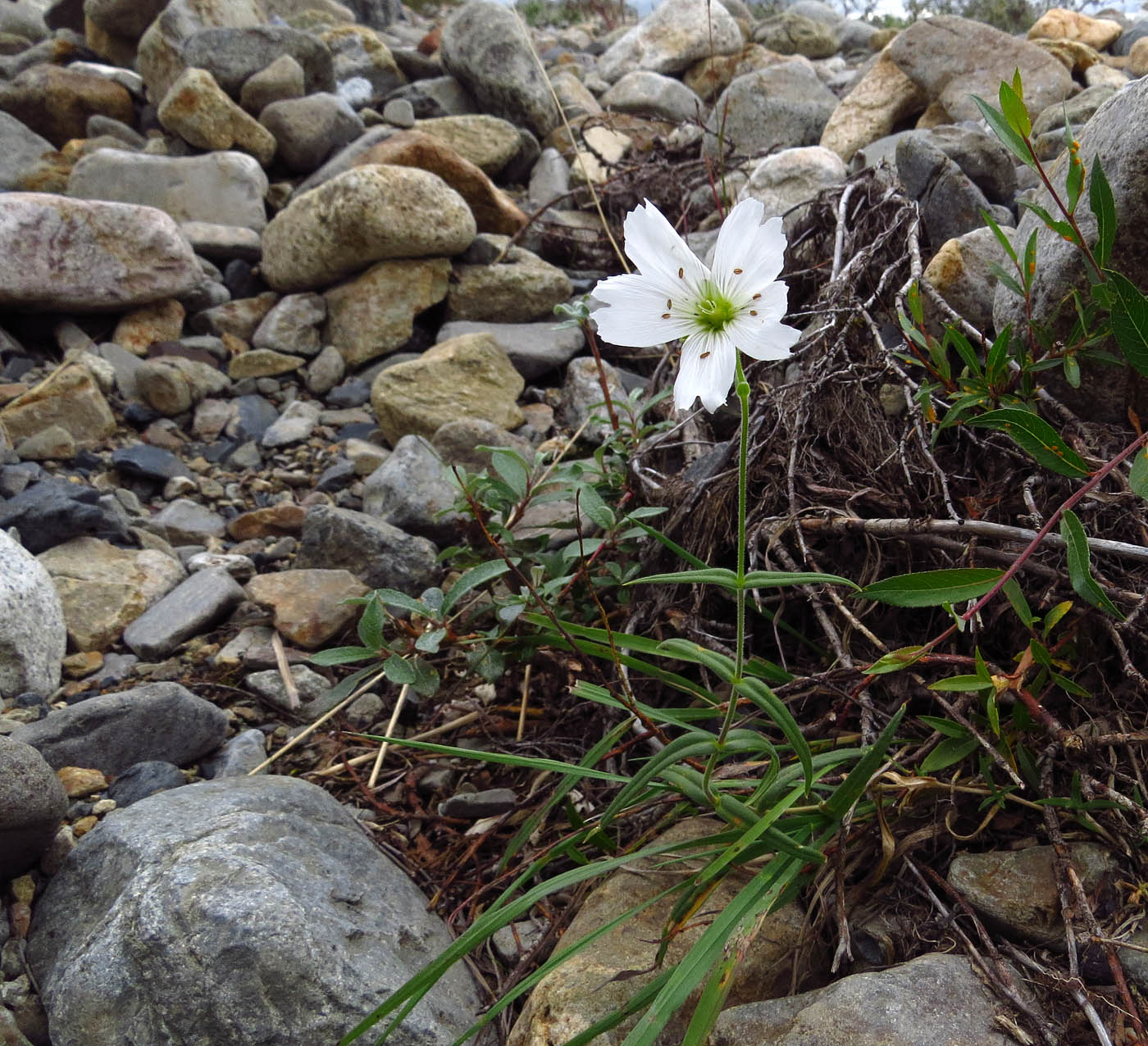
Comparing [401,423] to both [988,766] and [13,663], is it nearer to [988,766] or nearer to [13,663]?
[13,663]

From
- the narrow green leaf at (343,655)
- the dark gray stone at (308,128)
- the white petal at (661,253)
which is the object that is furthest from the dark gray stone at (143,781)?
the dark gray stone at (308,128)

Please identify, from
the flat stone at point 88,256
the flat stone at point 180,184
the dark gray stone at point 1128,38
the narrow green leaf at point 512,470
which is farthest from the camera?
the dark gray stone at point 1128,38

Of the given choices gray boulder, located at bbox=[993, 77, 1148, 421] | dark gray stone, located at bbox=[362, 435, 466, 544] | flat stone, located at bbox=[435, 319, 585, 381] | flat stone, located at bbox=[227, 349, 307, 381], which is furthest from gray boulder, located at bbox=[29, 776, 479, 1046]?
flat stone, located at bbox=[227, 349, 307, 381]

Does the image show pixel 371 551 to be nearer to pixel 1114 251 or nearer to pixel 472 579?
pixel 472 579

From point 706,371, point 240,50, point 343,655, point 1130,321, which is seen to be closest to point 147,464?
point 343,655

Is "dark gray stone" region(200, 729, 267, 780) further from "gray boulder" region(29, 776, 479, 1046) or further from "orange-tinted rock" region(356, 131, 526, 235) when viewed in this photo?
"orange-tinted rock" region(356, 131, 526, 235)

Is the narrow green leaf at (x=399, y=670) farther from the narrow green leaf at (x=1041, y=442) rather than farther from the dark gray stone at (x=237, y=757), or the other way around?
the narrow green leaf at (x=1041, y=442)

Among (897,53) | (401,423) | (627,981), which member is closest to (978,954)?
(627,981)
